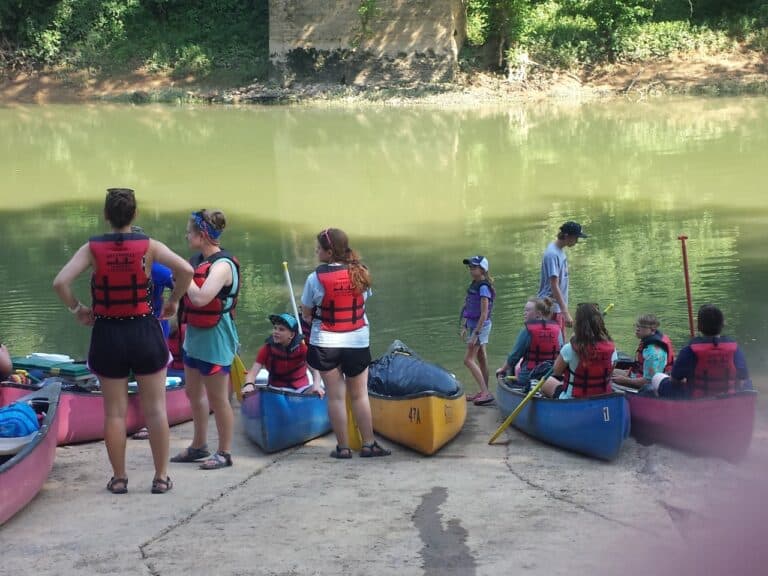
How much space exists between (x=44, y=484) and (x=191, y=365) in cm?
92

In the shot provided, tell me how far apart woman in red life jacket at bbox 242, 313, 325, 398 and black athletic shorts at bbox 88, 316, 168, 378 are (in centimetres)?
162

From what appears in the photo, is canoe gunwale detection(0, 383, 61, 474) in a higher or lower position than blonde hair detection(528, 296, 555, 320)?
lower

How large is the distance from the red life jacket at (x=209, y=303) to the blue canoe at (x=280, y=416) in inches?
40.7

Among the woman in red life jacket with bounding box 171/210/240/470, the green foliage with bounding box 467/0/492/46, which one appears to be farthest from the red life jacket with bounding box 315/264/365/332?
Result: the green foliage with bounding box 467/0/492/46

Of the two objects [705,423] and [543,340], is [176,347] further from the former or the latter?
[705,423]

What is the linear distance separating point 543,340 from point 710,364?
1405 millimetres

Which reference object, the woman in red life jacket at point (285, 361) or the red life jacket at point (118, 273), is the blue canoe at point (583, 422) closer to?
the woman in red life jacket at point (285, 361)

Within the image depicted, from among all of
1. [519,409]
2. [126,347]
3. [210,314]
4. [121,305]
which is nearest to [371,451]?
[519,409]

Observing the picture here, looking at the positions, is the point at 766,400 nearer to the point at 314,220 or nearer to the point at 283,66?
the point at 314,220

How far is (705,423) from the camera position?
5871 mm

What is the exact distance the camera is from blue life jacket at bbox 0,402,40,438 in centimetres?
496

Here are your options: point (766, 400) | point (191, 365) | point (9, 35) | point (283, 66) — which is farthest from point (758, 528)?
point (9, 35)

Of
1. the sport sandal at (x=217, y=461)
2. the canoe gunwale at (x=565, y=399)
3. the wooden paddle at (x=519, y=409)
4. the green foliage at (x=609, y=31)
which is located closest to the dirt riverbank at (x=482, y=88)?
the green foliage at (x=609, y=31)

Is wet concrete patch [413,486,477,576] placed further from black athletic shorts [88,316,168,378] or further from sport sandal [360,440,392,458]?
black athletic shorts [88,316,168,378]
